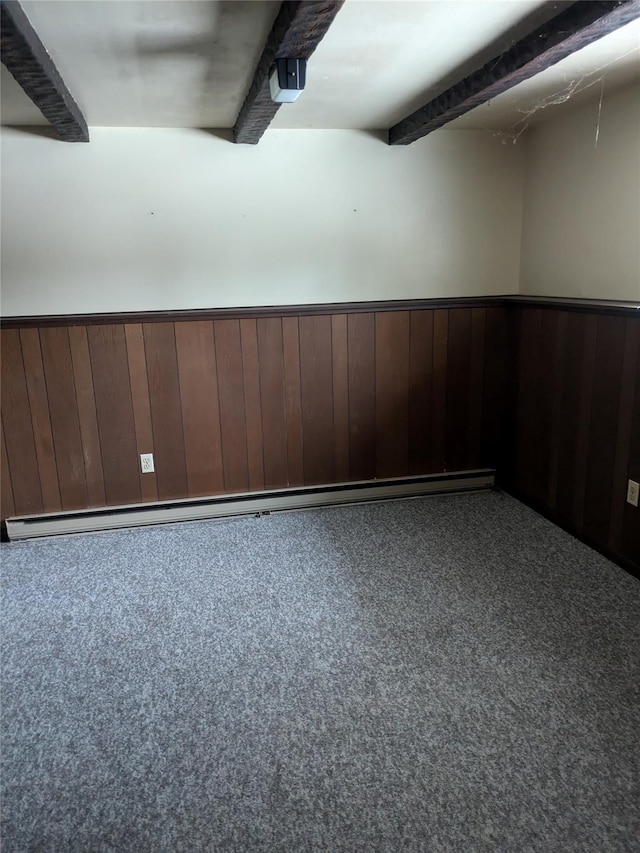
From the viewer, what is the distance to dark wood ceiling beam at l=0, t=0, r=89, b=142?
67.6 inches

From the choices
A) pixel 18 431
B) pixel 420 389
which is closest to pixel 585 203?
pixel 420 389

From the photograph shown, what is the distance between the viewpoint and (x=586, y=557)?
2.75 metres

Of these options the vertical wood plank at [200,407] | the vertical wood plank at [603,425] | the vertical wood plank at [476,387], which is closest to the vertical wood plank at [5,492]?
the vertical wood plank at [200,407]

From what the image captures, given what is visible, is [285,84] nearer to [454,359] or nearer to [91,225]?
[91,225]

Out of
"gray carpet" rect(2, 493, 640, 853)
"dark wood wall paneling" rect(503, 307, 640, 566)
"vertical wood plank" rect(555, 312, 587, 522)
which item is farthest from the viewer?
"vertical wood plank" rect(555, 312, 587, 522)

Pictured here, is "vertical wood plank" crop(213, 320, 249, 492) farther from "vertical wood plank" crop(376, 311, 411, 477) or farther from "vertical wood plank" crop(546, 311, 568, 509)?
"vertical wood plank" crop(546, 311, 568, 509)

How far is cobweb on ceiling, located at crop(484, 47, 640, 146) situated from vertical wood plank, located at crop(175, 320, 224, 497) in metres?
1.92

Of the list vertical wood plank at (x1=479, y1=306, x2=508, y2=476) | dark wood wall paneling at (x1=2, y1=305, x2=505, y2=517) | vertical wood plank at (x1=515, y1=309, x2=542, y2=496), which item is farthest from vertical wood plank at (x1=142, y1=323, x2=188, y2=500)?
vertical wood plank at (x1=515, y1=309, x2=542, y2=496)

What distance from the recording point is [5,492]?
10.4 ft

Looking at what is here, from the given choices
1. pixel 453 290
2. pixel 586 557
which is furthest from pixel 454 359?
pixel 586 557

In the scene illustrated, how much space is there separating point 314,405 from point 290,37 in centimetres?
194

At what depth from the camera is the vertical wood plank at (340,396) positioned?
11.1 feet

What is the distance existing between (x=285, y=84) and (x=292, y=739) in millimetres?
2041

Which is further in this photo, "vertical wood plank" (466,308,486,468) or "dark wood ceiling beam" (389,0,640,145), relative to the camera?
"vertical wood plank" (466,308,486,468)
